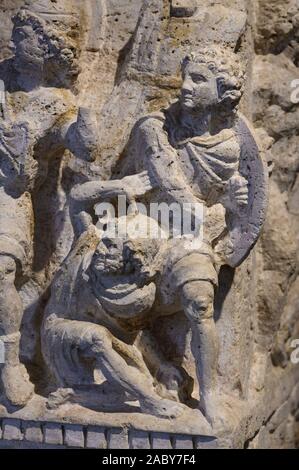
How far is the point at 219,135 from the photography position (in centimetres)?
339

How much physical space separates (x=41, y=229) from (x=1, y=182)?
266 millimetres

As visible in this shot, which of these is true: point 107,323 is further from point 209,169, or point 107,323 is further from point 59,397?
point 209,169

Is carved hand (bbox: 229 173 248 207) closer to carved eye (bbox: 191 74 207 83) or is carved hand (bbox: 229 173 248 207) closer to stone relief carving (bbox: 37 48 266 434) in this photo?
stone relief carving (bbox: 37 48 266 434)

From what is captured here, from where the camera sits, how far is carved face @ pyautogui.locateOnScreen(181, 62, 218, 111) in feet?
10.9

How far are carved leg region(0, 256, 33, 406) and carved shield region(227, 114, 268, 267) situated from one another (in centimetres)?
79

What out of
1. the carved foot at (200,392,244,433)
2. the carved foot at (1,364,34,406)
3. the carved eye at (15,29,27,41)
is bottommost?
the carved foot at (1,364,34,406)

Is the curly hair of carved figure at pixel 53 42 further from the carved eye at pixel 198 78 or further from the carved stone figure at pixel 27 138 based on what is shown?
the carved eye at pixel 198 78

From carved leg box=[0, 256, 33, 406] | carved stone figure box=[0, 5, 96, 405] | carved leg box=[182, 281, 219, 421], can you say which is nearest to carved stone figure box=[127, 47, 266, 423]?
carved leg box=[182, 281, 219, 421]

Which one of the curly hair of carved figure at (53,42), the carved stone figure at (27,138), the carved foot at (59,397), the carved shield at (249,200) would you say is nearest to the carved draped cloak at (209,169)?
the carved shield at (249,200)

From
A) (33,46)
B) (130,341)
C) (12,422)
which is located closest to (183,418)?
(130,341)

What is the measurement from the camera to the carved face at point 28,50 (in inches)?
136

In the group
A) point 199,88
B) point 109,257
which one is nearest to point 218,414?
point 109,257

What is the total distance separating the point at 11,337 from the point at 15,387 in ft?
0.60

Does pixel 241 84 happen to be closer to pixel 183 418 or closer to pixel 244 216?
pixel 244 216
